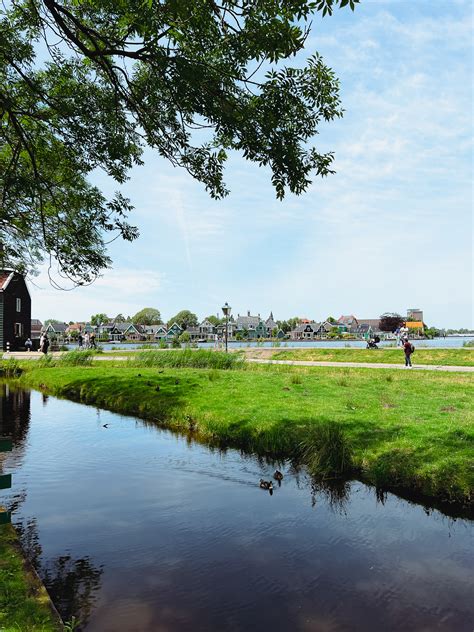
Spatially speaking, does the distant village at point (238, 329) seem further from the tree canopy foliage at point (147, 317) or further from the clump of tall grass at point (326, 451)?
the clump of tall grass at point (326, 451)

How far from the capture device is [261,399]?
48.1 feet

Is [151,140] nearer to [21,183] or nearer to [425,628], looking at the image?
[21,183]

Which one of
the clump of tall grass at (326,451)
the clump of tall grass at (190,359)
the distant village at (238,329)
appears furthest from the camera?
the distant village at (238,329)

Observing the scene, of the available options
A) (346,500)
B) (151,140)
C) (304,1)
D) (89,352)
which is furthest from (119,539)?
(89,352)

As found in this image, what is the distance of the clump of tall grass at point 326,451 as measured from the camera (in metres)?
9.35

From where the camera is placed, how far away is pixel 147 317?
183 metres

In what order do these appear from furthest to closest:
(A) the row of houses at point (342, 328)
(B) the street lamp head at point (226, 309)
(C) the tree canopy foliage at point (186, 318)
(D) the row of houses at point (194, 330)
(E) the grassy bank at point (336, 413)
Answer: (C) the tree canopy foliage at point (186, 318) < (D) the row of houses at point (194, 330) < (A) the row of houses at point (342, 328) < (B) the street lamp head at point (226, 309) < (E) the grassy bank at point (336, 413)

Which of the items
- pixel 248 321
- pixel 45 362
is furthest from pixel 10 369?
pixel 248 321

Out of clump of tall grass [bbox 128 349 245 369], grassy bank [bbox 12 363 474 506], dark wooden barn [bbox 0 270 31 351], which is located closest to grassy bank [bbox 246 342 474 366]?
clump of tall grass [bbox 128 349 245 369]

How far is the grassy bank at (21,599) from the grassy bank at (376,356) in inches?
981

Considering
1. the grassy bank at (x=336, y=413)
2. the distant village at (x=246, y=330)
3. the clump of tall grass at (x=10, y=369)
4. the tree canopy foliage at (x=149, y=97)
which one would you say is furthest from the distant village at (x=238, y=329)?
the tree canopy foliage at (x=149, y=97)

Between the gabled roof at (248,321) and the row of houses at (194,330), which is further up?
the gabled roof at (248,321)

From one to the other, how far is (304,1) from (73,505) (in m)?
8.16

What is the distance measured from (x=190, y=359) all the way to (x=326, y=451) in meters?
18.2
